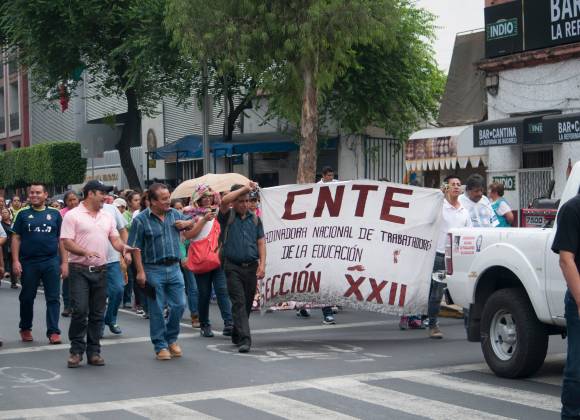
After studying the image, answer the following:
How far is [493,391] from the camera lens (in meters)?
9.23

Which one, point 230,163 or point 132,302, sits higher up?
point 230,163

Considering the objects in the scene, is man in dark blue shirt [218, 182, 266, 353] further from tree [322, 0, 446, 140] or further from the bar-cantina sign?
tree [322, 0, 446, 140]

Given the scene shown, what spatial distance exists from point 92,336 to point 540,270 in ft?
15.1

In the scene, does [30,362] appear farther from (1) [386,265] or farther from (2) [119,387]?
(1) [386,265]

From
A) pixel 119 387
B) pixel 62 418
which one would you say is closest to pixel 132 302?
pixel 119 387

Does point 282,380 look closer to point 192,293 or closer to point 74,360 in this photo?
point 74,360

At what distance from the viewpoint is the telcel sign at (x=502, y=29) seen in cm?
2406

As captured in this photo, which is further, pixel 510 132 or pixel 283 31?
pixel 510 132

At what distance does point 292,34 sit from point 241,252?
9.09 metres

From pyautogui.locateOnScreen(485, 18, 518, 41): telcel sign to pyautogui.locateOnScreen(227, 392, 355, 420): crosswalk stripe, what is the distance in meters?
16.6

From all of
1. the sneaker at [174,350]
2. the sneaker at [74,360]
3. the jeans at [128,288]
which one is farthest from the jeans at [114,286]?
the jeans at [128,288]

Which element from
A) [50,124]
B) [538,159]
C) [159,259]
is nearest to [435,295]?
[159,259]

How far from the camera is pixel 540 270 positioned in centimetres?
961

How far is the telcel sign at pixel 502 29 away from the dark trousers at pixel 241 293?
45.2ft
